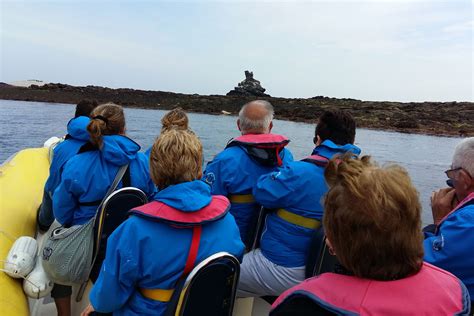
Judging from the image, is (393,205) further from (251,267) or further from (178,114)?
(178,114)

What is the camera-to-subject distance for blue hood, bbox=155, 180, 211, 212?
4.91 ft

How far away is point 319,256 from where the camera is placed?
7.27 ft

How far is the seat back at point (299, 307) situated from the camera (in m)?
0.98

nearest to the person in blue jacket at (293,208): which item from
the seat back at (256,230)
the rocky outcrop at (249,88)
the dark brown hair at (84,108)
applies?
the seat back at (256,230)

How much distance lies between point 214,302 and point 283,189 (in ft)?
2.77

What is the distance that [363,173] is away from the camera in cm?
100

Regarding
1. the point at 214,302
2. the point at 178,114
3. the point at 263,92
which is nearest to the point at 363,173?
the point at 214,302

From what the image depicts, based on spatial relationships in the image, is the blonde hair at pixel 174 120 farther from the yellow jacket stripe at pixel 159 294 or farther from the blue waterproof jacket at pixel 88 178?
the yellow jacket stripe at pixel 159 294

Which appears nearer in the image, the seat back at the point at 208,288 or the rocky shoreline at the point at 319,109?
the seat back at the point at 208,288

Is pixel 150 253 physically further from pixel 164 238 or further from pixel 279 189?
pixel 279 189

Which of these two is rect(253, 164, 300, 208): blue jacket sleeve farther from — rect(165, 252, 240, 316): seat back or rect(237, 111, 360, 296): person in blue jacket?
rect(165, 252, 240, 316): seat back

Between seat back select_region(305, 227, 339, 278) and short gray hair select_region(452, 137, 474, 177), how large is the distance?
0.79 meters

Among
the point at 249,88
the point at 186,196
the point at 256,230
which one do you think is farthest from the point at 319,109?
the point at 186,196

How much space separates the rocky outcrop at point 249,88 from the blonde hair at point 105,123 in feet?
148
